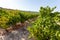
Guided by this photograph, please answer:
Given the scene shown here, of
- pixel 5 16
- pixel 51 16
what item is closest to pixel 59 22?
pixel 51 16

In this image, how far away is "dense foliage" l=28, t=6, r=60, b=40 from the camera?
1033 cm

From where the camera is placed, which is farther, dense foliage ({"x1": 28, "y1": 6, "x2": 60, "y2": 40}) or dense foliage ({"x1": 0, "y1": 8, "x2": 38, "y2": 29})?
dense foliage ({"x1": 0, "y1": 8, "x2": 38, "y2": 29})

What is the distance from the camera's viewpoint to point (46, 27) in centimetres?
1043

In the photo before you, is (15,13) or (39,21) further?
(15,13)

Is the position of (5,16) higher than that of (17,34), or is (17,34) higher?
(5,16)

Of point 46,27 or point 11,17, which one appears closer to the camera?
point 46,27

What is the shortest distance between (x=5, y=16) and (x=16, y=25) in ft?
2.47

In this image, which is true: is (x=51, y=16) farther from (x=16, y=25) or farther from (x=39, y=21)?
(x=16, y=25)

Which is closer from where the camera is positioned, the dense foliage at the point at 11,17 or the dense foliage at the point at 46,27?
the dense foliage at the point at 46,27

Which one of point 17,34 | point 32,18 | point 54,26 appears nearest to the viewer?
point 54,26

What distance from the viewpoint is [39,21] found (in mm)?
10797

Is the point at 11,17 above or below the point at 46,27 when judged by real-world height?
above

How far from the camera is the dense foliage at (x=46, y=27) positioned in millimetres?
10328

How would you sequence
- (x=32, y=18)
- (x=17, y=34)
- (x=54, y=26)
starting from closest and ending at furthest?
(x=54, y=26)
(x=17, y=34)
(x=32, y=18)
